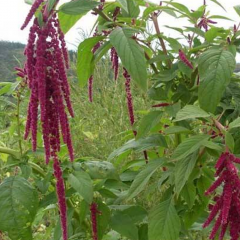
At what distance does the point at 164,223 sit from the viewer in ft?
4.05

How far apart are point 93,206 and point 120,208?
0.48 feet

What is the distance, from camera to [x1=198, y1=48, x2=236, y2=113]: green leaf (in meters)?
1.03

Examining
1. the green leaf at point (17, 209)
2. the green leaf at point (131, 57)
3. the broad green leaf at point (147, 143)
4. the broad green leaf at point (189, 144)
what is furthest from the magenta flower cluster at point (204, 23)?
the green leaf at point (17, 209)

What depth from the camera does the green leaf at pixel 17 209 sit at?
4.01ft

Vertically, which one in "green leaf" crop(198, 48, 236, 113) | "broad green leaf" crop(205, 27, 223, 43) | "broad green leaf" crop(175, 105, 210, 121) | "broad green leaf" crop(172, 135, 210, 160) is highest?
"broad green leaf" crop(205, 27, 223, 43)

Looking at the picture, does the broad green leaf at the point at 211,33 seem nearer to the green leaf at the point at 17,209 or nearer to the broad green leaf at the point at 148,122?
the broad green leaf at the point at 148,122

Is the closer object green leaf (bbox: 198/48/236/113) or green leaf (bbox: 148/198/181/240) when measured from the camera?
green leaf (bbox: 198/48/236/113)

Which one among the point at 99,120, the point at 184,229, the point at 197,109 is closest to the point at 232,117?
the point at 197,109

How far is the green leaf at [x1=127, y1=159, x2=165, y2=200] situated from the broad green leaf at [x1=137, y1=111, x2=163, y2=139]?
10cm

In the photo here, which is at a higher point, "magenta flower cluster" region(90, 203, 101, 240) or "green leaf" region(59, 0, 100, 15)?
"green leaf" region(59, 0, 100, 15)

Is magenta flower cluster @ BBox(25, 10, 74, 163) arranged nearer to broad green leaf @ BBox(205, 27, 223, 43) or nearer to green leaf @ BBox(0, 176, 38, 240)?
green leaf @ BBox(0, 176, 38, 240)

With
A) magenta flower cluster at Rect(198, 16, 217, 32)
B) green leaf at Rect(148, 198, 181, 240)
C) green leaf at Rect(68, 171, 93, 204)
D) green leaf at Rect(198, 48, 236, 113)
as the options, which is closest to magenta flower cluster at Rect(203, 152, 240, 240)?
green leaf at Rect(198, 48, 236, 113)

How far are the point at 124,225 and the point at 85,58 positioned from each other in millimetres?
581

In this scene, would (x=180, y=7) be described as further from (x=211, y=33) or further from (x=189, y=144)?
(x=189, y=144)
